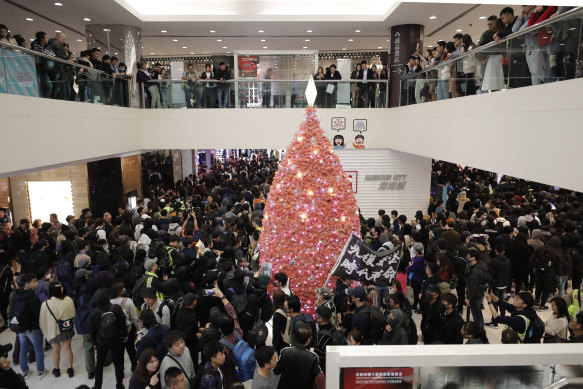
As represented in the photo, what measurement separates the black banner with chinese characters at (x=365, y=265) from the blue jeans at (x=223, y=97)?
8403 mm

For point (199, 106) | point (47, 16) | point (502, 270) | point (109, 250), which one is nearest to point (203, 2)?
point (199, 106)

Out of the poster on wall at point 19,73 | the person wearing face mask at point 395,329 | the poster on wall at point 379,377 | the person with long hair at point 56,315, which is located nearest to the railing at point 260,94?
the poster on wall at point 19,73

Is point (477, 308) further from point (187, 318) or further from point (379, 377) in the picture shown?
point (379, 377)

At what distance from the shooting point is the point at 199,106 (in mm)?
12922

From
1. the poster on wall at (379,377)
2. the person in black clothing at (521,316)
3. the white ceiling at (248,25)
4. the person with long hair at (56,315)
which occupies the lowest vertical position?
the person with long hair at (56,315)

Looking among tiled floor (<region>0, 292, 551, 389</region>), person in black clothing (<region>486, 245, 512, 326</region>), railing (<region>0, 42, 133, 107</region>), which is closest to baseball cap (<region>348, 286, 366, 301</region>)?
tiled floor (<region>0, 292, 551, 389</region>)

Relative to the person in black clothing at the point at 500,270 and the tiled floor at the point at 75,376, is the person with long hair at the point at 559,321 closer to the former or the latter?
the person in black clothing at the point at 500,270

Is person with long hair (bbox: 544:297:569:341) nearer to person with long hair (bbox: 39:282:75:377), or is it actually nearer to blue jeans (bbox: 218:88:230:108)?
person with long hair (bbox: 39:282:75:377)

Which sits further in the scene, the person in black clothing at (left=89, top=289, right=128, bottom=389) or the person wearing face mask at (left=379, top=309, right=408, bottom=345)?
the person in black clothing at (left=89, top=289, right=128, bottom=389)

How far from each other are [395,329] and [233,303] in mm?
2285

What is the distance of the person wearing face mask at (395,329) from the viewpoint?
4777mm

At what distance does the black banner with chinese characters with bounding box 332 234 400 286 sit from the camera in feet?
19.5

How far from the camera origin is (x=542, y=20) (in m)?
5.90

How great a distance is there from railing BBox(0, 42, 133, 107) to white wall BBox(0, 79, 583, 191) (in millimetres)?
218
